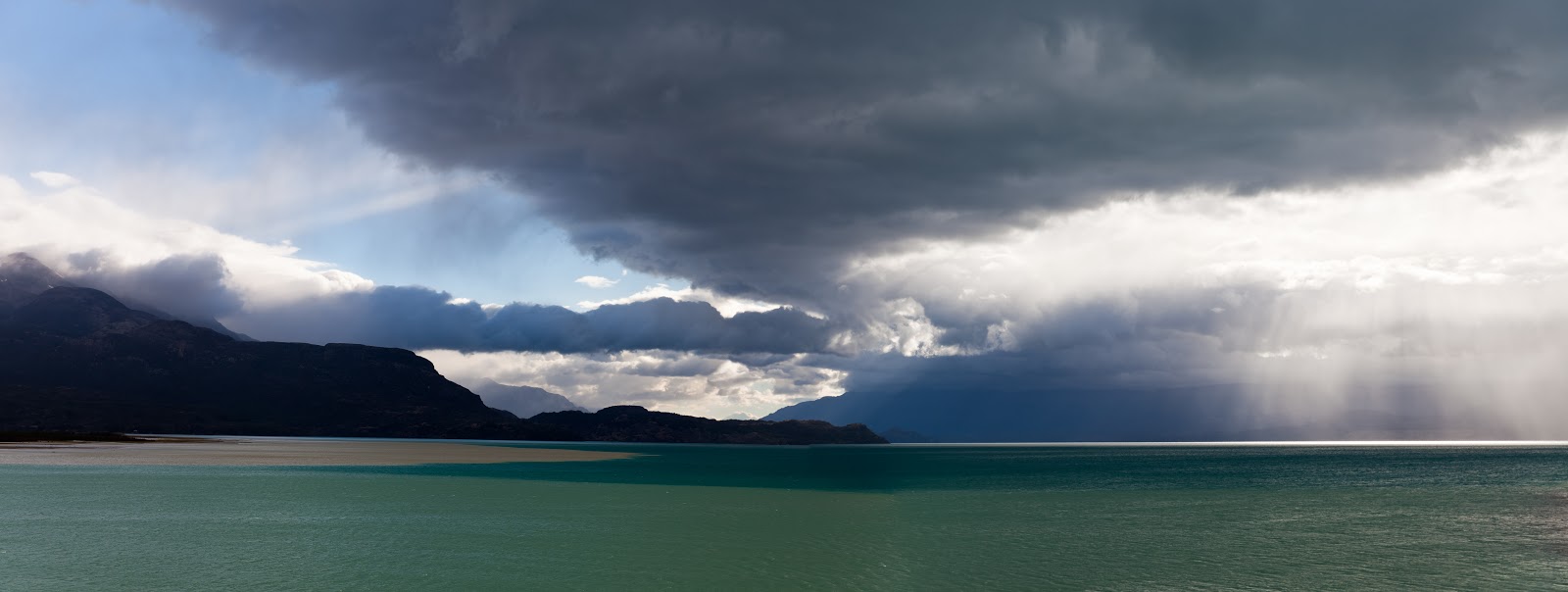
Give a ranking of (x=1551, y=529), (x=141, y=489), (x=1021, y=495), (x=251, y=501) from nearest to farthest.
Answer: (x=1551, y=529) → (x=251, y=501) → (x=141, y=489) → (x=1021, y=495)

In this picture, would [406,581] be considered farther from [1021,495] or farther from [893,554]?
[1021,495]

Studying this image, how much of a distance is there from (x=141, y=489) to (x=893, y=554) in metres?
75.7

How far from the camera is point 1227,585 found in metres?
45.8

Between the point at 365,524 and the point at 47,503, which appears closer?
the point at 365,524

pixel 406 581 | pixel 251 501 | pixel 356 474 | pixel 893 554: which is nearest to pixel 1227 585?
pixel 893 554

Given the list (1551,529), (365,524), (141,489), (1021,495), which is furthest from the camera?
(1021,495)

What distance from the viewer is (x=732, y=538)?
60844 mm

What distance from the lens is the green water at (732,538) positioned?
4609 cm

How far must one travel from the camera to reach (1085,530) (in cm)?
6888

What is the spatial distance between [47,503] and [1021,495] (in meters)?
91.2

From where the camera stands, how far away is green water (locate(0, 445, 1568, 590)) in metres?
46.1

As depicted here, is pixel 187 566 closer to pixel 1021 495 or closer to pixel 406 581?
pixel 406 581

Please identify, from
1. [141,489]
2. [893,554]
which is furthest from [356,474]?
[893,554]

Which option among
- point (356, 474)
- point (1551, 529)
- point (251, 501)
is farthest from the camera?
point (356, 474)
